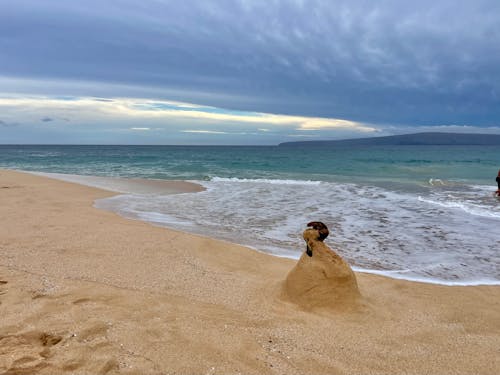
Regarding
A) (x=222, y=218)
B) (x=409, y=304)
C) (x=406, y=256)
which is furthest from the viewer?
(x=222, y=218)

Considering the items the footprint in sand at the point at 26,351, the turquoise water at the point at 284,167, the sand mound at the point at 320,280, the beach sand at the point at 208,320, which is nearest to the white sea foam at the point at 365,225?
the beach sand at the point at 208,320

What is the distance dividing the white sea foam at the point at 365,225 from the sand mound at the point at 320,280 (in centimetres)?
199

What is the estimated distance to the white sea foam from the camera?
646 cm

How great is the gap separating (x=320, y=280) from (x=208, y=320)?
129 cm

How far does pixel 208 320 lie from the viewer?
12.1 feet

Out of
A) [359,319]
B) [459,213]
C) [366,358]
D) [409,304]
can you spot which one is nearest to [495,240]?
[459,213]

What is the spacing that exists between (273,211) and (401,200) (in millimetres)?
5873

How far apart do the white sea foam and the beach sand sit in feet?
3.19

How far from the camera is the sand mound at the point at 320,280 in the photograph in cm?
417

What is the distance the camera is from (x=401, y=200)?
14547 mm

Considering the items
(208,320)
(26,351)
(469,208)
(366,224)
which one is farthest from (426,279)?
(469,208)

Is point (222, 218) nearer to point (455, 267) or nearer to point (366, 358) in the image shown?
point (455, 267)

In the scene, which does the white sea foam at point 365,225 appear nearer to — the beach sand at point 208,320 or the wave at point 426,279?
the wave at point 426,279

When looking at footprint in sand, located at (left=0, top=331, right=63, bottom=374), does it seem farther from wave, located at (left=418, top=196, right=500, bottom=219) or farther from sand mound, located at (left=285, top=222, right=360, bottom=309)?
wave, located at (left=418, top=196, right=500, bottom=219)
